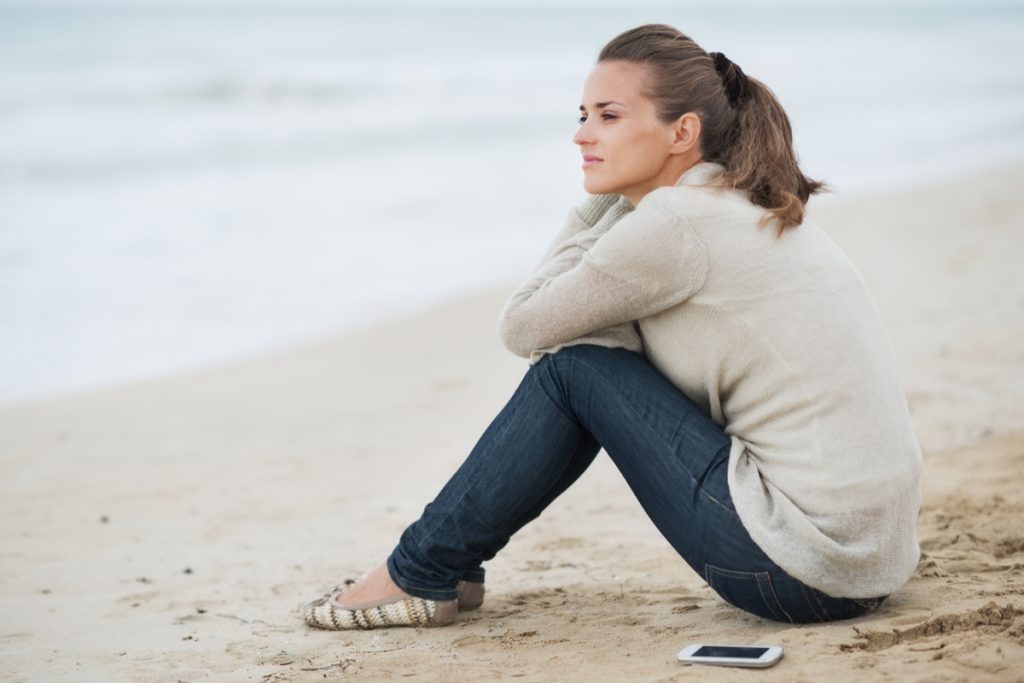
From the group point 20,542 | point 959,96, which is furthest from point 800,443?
point 959,96

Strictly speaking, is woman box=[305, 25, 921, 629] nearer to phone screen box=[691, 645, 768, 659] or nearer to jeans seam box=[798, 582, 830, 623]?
jeans seam box=[798, 582, 830, 623]

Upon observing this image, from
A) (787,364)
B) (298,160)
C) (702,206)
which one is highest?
(298,160)

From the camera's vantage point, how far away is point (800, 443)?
2.38 m

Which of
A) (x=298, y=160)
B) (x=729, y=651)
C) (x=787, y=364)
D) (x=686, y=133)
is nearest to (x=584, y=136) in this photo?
(x=686, y=133)

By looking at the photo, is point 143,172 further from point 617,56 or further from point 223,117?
point 617,56

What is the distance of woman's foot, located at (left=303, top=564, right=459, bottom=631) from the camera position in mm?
2900

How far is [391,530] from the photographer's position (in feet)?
13.0

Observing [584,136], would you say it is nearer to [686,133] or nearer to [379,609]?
[686,133]

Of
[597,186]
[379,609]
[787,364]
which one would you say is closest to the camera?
[787,364]

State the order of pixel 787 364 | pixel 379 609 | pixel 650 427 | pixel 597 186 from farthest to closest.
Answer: pixel 379 609 → pixel 597 186 → pixel 650 427 → pixel 787 364

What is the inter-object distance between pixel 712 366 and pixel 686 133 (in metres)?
0.54

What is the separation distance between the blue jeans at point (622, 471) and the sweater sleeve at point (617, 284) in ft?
0.28

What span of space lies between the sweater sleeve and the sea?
13.1 feet

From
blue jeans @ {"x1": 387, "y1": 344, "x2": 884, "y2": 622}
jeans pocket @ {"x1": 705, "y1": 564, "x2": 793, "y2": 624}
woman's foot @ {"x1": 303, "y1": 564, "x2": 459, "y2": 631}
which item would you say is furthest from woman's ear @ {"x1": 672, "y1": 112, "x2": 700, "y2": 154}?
woman's foot @ {"x1": 303, "y1": 564, "x2": 459, "y2": 631}
